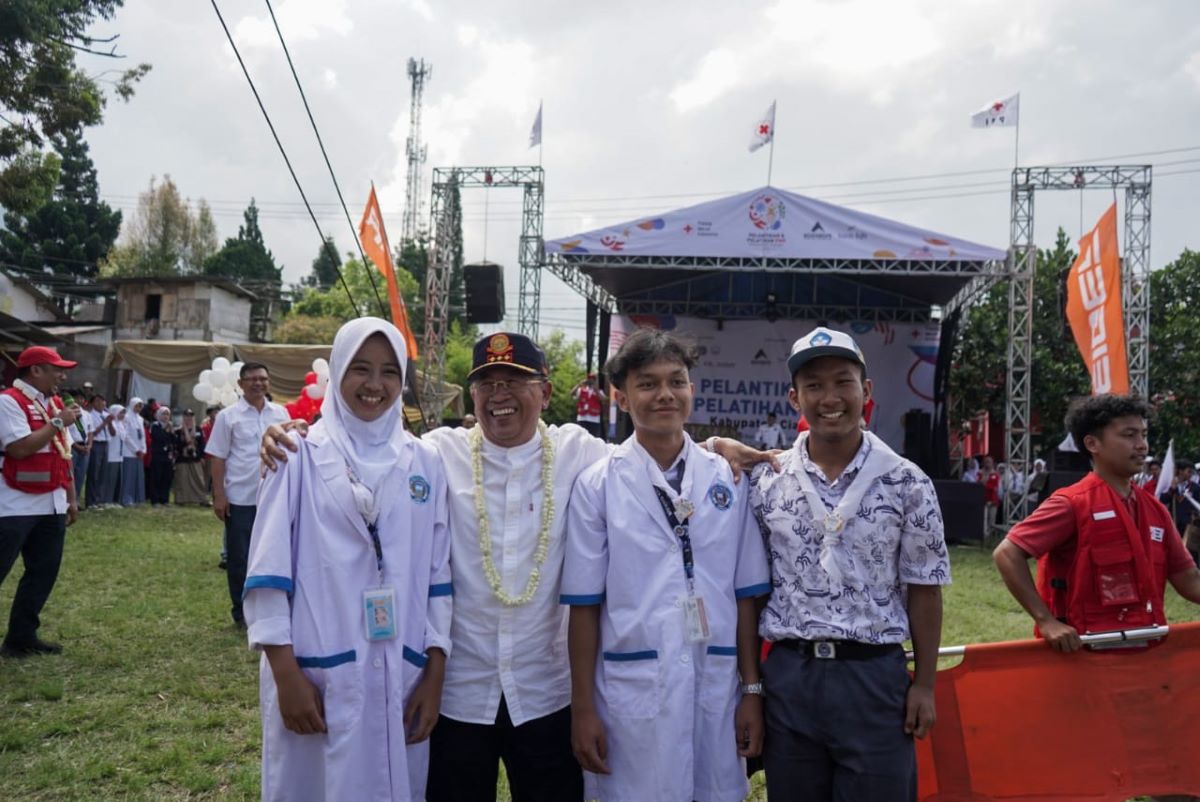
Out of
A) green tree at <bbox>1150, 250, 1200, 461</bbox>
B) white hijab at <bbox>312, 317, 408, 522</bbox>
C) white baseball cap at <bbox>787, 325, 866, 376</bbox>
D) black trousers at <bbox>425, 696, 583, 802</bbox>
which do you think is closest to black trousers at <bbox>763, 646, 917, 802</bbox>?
black trousers at <bbox>425, 696, 583, 802</bbox>

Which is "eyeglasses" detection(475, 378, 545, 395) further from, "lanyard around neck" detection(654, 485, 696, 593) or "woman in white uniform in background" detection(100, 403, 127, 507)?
"woman in white uniform in background" detection(100, 403, 127, 507)

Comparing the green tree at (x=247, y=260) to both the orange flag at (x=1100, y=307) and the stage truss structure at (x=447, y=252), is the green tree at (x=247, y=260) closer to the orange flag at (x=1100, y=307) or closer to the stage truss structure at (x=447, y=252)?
the stage truss structure at (x=447, y=252)

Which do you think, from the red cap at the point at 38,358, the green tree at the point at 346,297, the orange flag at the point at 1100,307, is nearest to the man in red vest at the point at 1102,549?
the red cap at the point at 38,358

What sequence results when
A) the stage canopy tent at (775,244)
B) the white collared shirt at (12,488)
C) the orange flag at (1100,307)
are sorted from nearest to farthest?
the white collared shirt at (12,488)
the orange flag at (1100,307)
the stage canopy tent at (775,244)

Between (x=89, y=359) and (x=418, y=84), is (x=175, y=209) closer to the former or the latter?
(x=418, y=84)

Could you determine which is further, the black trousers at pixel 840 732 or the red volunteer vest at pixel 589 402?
the red volunteer vest at pixel 589 402

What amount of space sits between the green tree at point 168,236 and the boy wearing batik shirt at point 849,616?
48.5 m

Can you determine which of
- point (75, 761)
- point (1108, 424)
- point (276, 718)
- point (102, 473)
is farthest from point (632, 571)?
point (102, 473)

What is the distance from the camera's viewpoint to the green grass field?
3.78 metres

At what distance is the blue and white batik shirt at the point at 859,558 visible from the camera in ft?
7.50

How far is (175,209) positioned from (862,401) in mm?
54476

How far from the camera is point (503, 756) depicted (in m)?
2.53

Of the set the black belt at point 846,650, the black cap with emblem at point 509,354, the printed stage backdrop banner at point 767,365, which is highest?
the printed stage backdrop banner at point 767,365

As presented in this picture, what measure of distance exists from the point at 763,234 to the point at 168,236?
45.1 m
